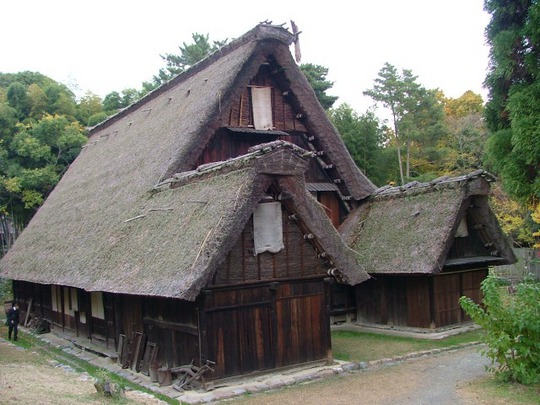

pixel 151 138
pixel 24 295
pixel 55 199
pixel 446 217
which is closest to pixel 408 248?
pixel 446 217

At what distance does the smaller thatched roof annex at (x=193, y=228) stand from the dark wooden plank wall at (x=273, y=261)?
35 cm

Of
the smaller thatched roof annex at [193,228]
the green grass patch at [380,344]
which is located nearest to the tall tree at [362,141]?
the green grass patch at [380,344]

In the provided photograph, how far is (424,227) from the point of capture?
17.0 metres

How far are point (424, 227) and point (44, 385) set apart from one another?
1158 cm

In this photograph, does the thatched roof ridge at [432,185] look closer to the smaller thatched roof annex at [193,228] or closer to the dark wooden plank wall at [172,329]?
the smaller thatched roof annex at [193,228]

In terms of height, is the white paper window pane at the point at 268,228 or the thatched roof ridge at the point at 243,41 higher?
the thatched roof ridge at the point at 243,41

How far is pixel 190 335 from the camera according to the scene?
11531 millimetres

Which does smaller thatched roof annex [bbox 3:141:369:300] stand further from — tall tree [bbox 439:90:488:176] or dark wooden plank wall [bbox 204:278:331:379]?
tall tree [bbox 439:90:488:176]

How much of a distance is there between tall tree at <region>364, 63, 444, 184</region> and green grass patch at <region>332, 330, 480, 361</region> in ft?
85.0

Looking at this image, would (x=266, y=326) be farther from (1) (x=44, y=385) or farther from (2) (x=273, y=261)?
(1) (x=44, y=385)

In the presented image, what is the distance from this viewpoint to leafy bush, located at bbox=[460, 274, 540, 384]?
10.1 m

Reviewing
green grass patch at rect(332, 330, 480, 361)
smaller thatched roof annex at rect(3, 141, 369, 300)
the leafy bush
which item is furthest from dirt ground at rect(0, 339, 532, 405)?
smaller thatched roof annex at rect(3, 141, 369, 300)

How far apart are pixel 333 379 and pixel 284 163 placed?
15.7 ft

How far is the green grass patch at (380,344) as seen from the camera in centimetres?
1416
